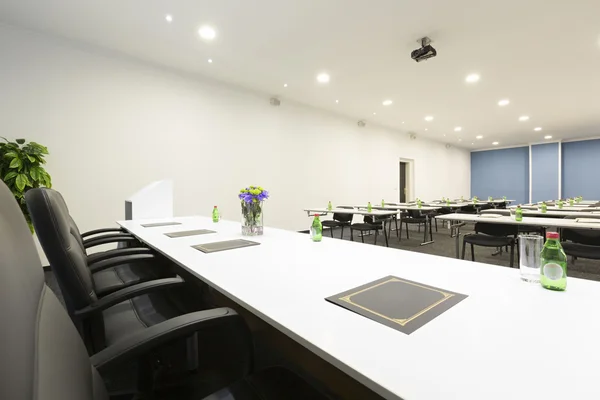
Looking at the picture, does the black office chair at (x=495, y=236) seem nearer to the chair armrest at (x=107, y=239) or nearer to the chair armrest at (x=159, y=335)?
the chair armrest at (x=159, y=335)

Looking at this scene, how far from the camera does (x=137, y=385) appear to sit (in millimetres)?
861

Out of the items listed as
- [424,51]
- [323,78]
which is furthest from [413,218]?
[323,78]

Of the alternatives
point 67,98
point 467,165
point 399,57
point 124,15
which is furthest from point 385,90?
point 467,165

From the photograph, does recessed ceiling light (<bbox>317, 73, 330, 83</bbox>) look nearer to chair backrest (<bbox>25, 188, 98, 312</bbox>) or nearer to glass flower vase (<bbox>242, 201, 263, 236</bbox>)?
glass flower vase (<bbox>242, 201, 263, 236</bbox>)

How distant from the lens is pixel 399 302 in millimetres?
794

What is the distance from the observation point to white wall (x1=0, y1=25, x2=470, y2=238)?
3543 millimetres

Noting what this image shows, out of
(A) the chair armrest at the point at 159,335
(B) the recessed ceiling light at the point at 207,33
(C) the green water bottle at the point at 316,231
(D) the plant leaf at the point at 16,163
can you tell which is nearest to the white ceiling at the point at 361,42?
(B) the recessed ceiling light at the point at 207,33

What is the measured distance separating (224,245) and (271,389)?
2.92 ft

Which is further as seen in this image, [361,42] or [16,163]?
[361,42]

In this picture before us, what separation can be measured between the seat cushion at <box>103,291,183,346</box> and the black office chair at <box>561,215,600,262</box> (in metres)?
3.55

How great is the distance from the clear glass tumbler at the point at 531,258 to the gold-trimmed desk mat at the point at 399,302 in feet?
1.08

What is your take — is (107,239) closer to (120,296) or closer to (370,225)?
(120,296)

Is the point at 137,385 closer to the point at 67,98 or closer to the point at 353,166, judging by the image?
the point at 67,98

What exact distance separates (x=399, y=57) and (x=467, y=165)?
36.0 ft
